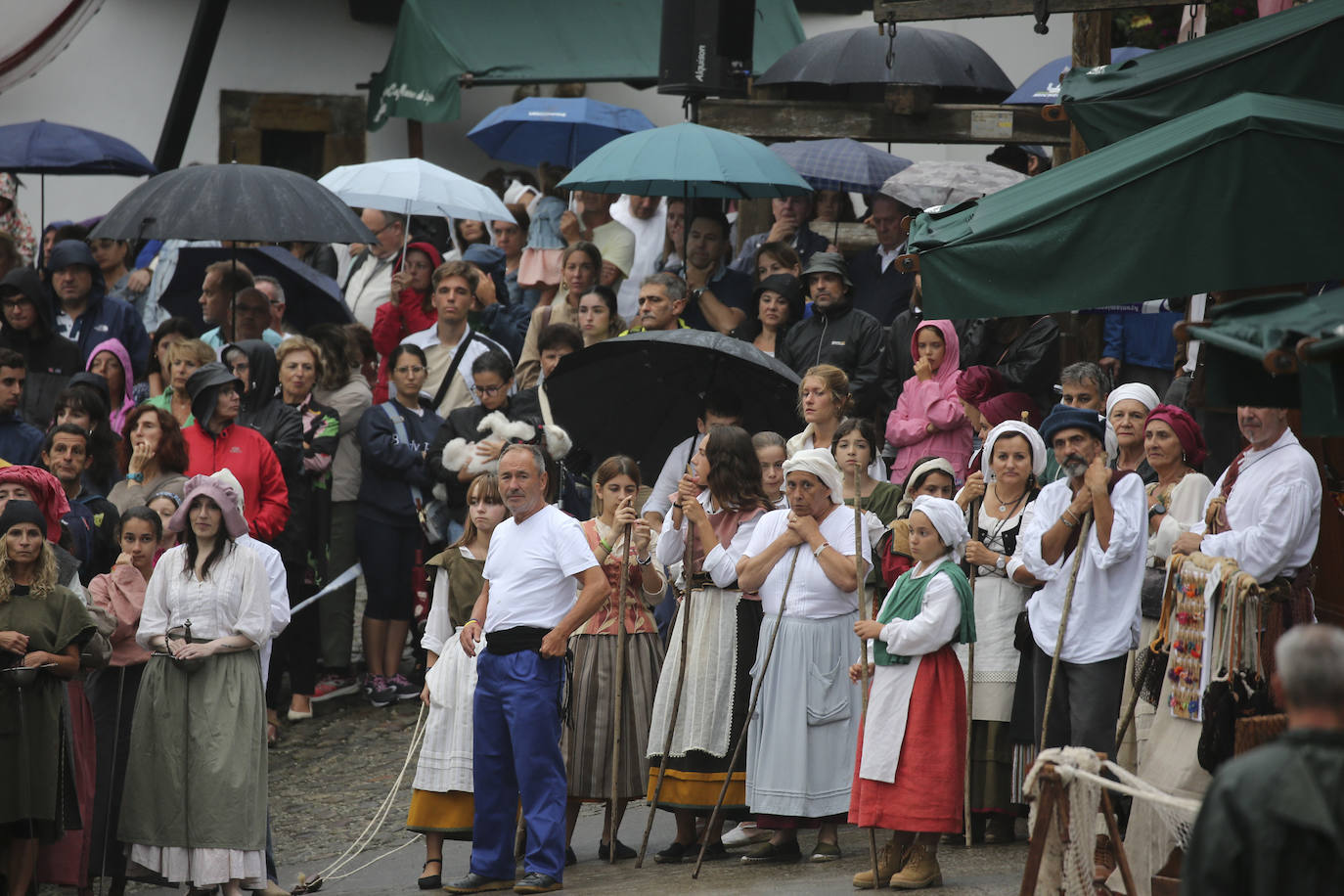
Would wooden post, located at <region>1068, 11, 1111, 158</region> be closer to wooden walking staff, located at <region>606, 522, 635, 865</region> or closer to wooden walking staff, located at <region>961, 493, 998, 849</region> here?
wooden walking staff, located at <region>961, 493, 998, 849</region>

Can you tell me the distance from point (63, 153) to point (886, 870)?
8.97 metres

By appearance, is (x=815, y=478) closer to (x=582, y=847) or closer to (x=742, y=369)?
(x=742, y=369)

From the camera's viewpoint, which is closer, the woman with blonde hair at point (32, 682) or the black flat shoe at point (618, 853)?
the woman with blonde hair at point (32, 682)

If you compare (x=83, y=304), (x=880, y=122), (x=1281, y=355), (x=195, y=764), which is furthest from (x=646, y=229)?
(x=1281, y=355)

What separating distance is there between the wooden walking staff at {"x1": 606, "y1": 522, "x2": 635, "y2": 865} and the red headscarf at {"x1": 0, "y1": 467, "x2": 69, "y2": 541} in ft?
8.48

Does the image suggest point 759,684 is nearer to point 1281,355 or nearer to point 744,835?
point 744,835

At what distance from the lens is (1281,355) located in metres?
4.66

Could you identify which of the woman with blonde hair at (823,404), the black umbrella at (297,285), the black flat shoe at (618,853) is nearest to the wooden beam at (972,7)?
the woman with blonde hair at (823,404)

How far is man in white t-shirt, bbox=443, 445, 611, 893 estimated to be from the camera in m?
7.86

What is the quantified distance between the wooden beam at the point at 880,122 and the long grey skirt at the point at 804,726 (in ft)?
14.0

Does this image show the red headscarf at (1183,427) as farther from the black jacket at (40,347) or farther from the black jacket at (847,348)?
the black jacket at (40,347)

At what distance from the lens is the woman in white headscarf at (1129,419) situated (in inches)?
314

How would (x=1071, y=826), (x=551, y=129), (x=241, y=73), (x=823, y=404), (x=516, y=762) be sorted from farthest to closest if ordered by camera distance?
(x=241, y=73), (x=551, y=129), (x=823, y=404), (x=516, y=762), (x=1071, y=826)

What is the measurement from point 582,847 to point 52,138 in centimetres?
761
